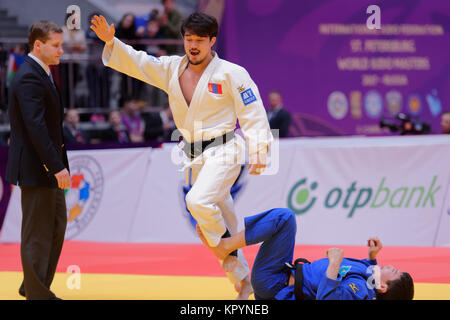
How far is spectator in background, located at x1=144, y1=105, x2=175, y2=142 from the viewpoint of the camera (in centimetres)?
1111

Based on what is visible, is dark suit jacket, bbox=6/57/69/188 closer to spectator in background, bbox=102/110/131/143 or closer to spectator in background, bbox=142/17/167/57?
spectator in background, bbox=102/110/131/143

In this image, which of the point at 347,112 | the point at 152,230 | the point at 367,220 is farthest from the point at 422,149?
the point at 347,112

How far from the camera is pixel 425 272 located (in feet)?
19.4

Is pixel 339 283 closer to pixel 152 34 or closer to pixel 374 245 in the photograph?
pixel 374 245

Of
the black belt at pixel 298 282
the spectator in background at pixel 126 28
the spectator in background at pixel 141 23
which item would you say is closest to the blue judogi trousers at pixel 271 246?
the black belt at pixel 298 282

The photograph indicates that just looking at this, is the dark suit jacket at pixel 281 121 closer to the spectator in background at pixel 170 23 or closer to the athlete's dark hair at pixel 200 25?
the spectator in background at pixel 170 23

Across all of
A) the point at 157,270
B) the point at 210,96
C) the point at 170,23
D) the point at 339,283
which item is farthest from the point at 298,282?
the point at 170,23

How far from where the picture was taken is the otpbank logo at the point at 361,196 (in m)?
7.41

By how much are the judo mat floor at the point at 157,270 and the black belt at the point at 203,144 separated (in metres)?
1.02

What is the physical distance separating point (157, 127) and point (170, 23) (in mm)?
2122

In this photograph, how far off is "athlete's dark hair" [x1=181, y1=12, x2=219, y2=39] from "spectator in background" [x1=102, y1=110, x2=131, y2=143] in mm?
6214

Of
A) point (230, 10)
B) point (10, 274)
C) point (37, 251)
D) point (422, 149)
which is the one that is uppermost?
point (230, 10)
